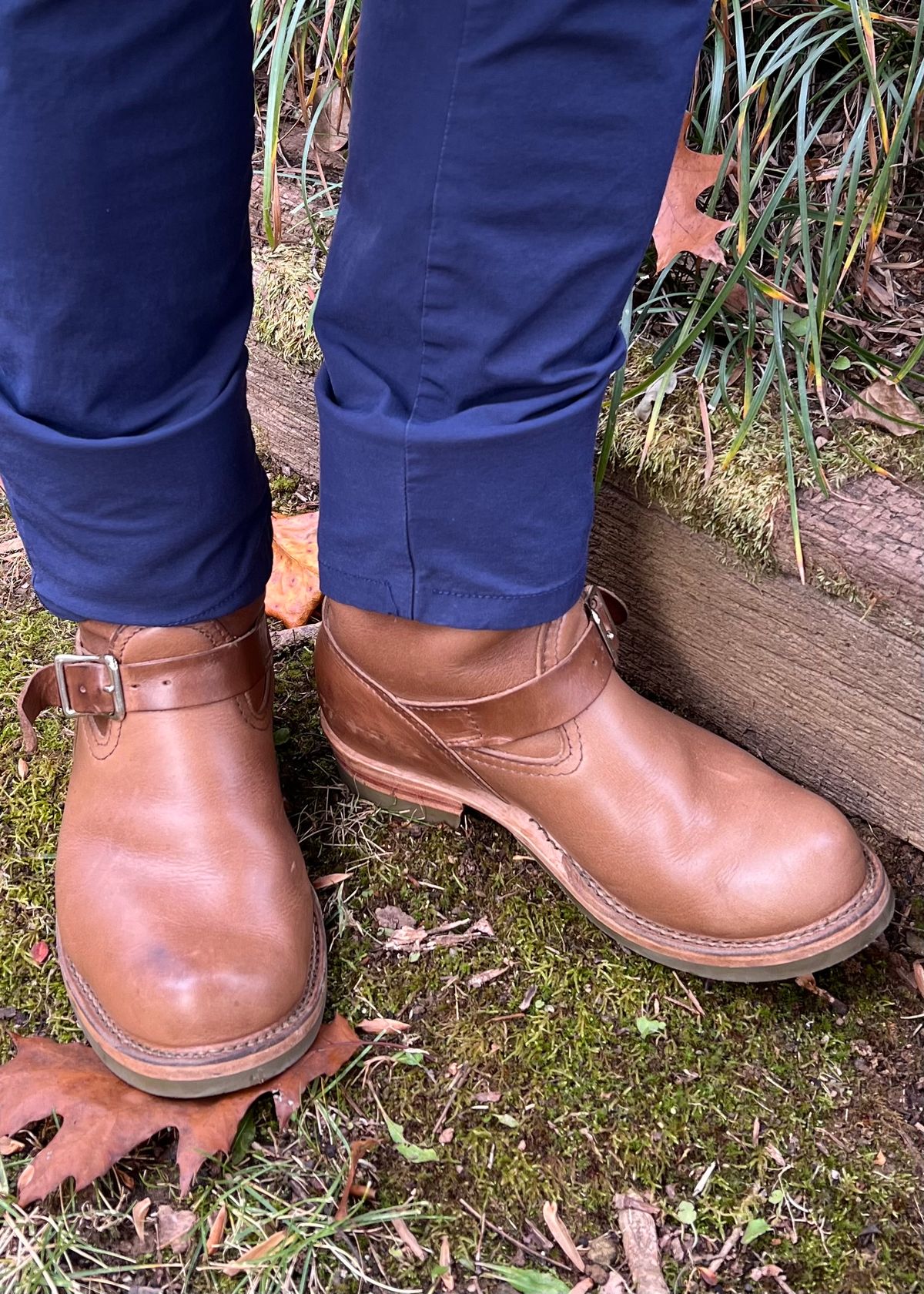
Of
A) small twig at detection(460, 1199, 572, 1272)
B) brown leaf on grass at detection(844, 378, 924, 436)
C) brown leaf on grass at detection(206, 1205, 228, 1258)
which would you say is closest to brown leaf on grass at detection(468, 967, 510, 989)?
small twig at detection(460, 1199, 572, 1272)

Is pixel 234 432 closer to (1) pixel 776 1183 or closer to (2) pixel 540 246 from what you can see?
(2) pixel 540 246

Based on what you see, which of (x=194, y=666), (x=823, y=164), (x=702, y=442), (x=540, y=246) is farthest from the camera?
(x=823, y=164)

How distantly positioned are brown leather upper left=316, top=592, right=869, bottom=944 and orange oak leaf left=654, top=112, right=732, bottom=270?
1.79 ft

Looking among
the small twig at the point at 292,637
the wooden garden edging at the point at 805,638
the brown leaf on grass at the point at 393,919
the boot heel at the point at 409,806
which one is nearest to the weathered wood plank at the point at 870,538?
the wooden garden edging at the point at 805,638

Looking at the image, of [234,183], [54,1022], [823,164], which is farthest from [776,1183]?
[823,164]

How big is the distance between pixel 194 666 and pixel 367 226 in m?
0.48

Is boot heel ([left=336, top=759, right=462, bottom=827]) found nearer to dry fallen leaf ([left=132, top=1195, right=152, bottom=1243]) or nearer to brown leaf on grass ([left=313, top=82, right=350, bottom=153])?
dry fallen leaf ([left=132, top=1195, right=152, bottom=1243])

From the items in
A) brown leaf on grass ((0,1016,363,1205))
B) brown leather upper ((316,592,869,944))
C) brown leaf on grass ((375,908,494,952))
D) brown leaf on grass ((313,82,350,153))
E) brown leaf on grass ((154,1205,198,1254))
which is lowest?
brown leaf on grass ((154,1205,198,1254))

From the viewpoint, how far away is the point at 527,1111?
3.54ft

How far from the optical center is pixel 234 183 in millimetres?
956

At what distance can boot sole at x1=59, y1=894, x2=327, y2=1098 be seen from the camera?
1.01m

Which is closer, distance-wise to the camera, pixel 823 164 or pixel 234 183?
pixel 234 183

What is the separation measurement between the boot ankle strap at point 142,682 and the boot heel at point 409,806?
254 millimetres

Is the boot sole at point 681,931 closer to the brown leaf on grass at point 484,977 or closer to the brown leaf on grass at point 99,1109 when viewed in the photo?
the brown leaf on grass at point 484,977
